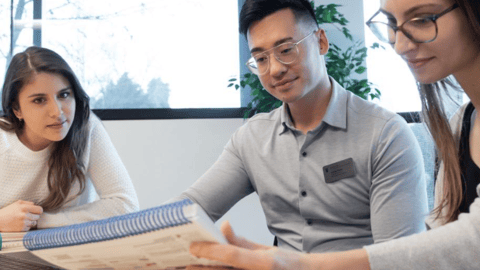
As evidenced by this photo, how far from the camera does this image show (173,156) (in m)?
3.61

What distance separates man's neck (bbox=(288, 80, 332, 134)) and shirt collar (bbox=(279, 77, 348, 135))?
0.03 metres

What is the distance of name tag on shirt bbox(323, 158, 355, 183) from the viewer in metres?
1.35

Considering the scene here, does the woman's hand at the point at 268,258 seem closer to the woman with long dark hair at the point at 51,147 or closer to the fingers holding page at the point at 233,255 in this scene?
the fingers holding page at the point at 233,255

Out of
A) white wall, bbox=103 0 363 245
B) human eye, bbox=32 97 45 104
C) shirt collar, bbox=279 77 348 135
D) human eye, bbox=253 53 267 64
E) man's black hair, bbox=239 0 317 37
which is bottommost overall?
white wall, bbox=103 0 363 245

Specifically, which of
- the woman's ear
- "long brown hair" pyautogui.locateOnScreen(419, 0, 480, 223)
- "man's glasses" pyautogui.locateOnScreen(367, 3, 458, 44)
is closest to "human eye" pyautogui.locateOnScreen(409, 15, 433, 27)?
"man's glasses" pyautogui.locateOnScreen(367, 3, 458, 44)

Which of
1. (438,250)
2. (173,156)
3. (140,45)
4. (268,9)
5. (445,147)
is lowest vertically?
(173,156)

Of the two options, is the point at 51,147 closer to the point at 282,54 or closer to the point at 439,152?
the point at 282,54

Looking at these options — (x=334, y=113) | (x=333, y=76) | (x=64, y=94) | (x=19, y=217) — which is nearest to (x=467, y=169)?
(x=334, y=113)

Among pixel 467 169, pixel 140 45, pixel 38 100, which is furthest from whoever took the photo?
pixel 140 45

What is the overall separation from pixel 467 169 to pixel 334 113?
477 millimetres

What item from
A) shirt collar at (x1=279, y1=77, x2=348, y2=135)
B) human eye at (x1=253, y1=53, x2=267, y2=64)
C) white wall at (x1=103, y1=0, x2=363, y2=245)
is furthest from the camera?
white wall at (x1=103, y1=0, x2=363, y2=245)

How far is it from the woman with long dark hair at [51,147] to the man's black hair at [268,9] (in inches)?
29.2

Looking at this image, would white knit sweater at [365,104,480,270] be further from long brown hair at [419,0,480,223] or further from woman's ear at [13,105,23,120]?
woman's ear at [13,105,23,120]

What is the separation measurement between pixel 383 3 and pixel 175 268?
638mm
